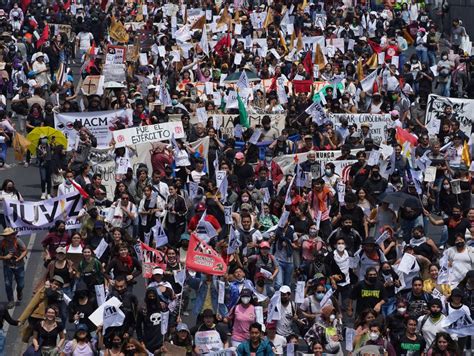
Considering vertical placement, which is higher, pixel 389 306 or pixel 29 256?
pixel 389 306

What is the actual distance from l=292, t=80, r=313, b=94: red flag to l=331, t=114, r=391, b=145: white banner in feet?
9.29

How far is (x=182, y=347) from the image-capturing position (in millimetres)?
22281

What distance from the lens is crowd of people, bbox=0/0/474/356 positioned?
23.0 metres

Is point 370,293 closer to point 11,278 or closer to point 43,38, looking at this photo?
point 11,278

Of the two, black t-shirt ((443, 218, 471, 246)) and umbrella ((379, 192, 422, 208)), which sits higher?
umbrella ((379, 192, 422, 208))

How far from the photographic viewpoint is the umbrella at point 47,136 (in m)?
32.2

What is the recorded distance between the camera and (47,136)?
3247cm

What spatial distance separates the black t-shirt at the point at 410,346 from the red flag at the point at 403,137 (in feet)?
33.3

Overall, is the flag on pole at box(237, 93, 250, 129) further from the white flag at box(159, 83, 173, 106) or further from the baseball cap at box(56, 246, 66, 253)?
the baseball cap at box(56, 246, 66, 253)

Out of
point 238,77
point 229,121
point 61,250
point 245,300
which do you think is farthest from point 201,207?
point 238,77

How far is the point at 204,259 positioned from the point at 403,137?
8862 millimetres

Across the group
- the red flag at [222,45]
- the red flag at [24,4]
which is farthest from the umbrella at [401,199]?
the red flag at [24,4]

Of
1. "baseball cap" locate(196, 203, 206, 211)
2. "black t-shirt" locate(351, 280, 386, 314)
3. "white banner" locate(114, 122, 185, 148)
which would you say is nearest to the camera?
"black t-shirt" locate(351, 280, 386, 314)

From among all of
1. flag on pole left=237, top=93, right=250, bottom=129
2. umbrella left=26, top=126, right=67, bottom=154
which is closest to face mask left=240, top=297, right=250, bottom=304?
umbrella left=26, top=126, right=67, bottom=154
